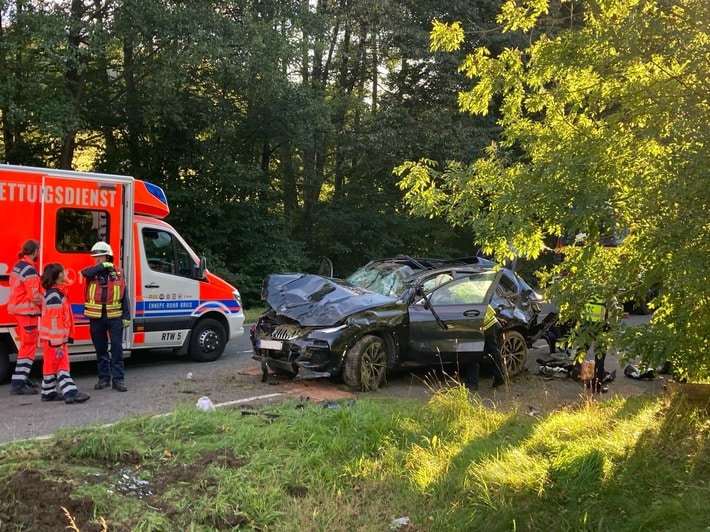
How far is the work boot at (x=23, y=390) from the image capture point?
6975 mm

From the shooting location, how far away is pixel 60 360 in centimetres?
685

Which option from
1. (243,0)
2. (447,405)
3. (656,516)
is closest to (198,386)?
(447,405)

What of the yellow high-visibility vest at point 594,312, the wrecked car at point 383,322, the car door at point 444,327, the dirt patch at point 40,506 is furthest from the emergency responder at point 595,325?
the dirt patch at point 40,506

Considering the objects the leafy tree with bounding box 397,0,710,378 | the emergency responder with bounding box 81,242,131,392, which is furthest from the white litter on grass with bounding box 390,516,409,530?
the emergency responder with bounding box 81,242,131,392

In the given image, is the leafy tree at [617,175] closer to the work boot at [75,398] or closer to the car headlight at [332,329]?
the car headlight at [332,329]

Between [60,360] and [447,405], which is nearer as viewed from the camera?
[447,405]

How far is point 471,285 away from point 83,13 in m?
12.6

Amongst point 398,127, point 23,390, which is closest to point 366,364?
point 23,390

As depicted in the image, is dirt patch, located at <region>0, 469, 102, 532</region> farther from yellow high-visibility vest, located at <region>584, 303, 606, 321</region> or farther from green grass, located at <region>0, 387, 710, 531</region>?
yellow high-visibility vest, located at <region>584, 303, 606, 321</region>

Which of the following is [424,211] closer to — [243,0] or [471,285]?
[471,285]

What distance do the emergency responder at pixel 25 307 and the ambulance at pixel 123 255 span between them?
475mm

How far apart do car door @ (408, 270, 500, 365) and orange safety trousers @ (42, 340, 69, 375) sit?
4.14 metres

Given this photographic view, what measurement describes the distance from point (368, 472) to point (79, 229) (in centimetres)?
556

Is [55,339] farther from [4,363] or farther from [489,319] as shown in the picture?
[489,319]
